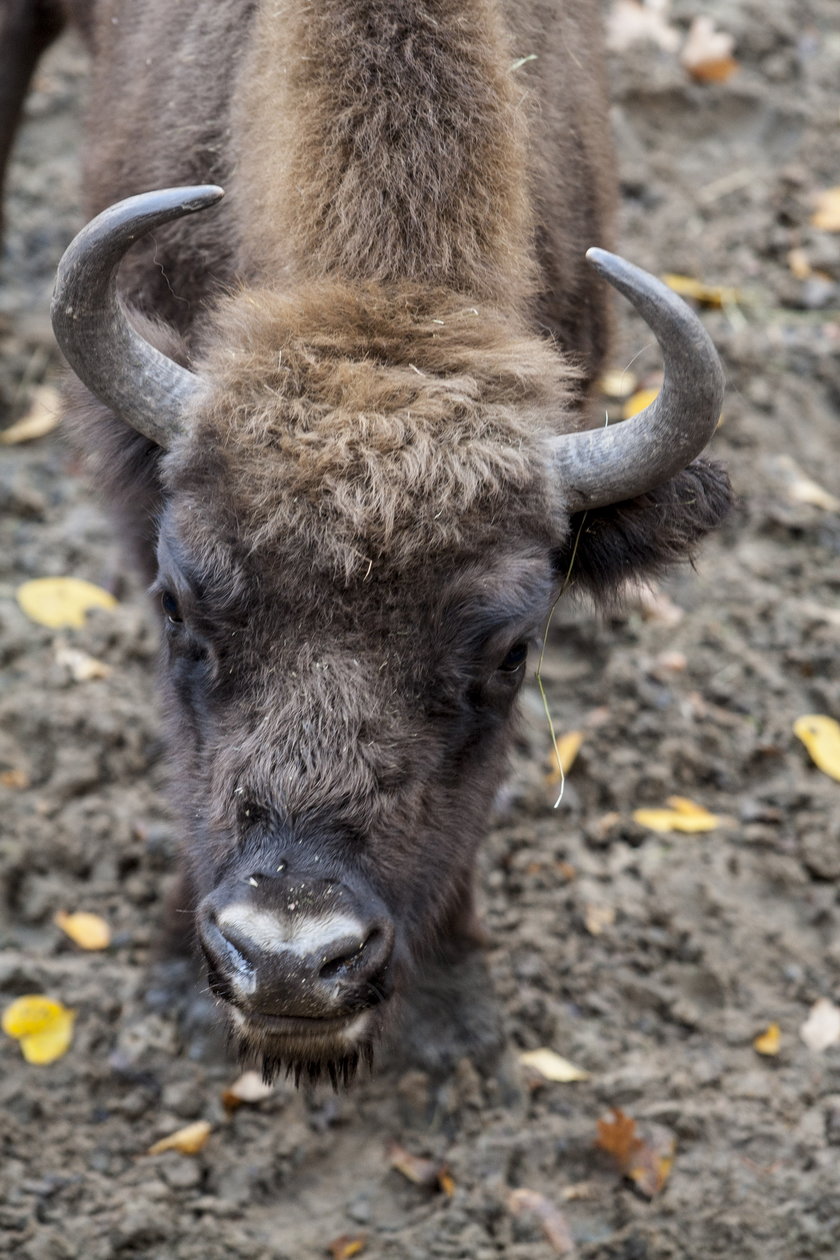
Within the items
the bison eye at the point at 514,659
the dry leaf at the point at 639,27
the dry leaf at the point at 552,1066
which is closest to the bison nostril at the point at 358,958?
the bison eye at the point at 514,659

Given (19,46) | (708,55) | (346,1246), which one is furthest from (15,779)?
(708,55)

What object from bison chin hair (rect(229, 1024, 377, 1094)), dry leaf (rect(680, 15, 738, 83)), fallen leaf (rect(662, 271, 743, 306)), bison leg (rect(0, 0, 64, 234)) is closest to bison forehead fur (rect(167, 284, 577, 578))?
bison chin hair (rect(229, 1024, 377, 1094))

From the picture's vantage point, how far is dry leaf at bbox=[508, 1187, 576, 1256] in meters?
4.38

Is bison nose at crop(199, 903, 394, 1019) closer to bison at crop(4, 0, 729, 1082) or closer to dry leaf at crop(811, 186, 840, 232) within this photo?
bison at crop(4, 0, 729, 1082)

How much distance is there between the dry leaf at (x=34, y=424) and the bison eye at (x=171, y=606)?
3.49 metres

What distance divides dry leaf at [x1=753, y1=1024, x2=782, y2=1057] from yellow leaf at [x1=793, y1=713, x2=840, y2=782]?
1288 millimetres

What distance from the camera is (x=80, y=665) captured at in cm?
607

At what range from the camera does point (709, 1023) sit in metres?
5.14

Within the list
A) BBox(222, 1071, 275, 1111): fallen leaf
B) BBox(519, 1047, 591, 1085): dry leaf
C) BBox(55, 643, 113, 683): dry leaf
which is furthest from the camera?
BBox(55, 643, 113, 683): dry leaf

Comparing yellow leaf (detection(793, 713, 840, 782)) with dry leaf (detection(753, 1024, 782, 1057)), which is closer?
dry leaf (detection(753, 1024, 782, 1057))

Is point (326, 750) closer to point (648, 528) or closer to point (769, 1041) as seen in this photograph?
point (648, 528)

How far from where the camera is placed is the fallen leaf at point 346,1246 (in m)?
4.32

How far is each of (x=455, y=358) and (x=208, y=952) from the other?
1747 millimetres

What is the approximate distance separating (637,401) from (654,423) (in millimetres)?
3842
